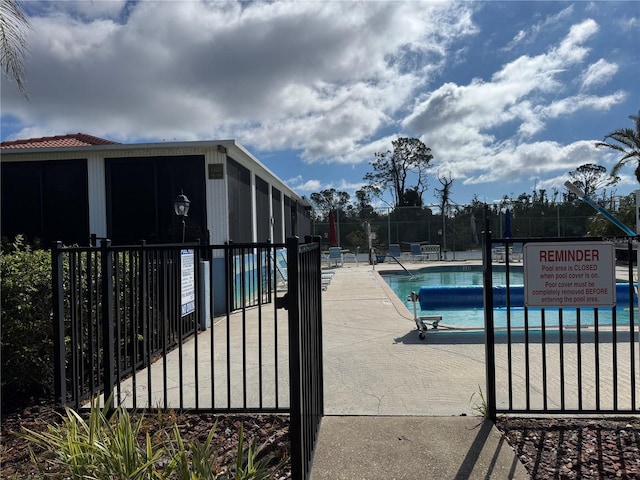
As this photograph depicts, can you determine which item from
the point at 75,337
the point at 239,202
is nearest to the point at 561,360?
the point at 75,337

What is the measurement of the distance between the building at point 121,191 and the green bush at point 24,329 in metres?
6.12

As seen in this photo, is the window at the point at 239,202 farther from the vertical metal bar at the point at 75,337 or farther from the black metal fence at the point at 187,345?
the vertical metal bar at the point at 75,337

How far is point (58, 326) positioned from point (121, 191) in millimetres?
7707

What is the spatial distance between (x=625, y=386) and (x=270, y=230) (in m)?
13.6

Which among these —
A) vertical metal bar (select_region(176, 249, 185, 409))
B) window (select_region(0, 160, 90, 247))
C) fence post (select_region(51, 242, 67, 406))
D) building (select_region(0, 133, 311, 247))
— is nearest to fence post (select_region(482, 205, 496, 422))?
vertical metal bar (select_region(176, 249, 185, 409))

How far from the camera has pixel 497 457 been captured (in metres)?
2.83

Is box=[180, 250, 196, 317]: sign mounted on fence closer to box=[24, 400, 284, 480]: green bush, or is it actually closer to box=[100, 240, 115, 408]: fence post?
box=[100, 240, 115, 408]: fence post

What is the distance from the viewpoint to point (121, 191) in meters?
10.6

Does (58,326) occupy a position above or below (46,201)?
below

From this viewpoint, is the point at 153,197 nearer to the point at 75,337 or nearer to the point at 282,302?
the point at 75,337

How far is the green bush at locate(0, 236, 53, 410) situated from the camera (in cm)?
375

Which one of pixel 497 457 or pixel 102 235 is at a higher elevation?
pixel 102 235

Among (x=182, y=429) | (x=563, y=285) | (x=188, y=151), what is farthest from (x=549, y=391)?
(x=188, y=151)

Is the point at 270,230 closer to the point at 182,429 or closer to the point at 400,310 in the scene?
the point at 400,310
